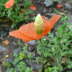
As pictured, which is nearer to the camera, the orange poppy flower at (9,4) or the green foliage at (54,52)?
the green foliage at (54,52)

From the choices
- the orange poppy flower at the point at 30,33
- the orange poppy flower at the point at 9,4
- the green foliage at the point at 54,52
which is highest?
the orange poppy flower at the point at 9,4

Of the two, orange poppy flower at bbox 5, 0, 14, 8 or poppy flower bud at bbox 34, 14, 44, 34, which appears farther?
orange poppy flower at bbox 5, 0, 14, 8

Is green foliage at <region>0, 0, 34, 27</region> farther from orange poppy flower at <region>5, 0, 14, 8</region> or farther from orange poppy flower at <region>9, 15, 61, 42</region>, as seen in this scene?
orange poppy flower at <region>9, 15, 61, 42</region>

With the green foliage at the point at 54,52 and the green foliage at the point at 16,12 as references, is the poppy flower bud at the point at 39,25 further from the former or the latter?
the green foliage at the point at 16,12

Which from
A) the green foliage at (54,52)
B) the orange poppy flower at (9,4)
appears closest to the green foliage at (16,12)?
the orange poppy flower at (9,4)

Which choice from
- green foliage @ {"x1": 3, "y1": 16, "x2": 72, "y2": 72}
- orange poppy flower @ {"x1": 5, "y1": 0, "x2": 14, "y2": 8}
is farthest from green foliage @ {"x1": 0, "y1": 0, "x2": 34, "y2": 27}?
green foliage @ {"x1": 3, "y1": 16, "x2": 72, "y2": 72}

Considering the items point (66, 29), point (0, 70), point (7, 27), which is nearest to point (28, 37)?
point (66, 29)

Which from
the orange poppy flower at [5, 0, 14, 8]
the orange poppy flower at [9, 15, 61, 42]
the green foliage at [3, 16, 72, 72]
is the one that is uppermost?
the orange poppy flower at [5, 0, 14, 8]

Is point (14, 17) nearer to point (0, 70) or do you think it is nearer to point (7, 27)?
point (7, 27)

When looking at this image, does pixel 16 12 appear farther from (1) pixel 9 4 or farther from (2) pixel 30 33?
(2) pixel 30 33

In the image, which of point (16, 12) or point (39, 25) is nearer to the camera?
point (39, 25)

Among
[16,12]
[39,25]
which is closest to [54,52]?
[39,25]
